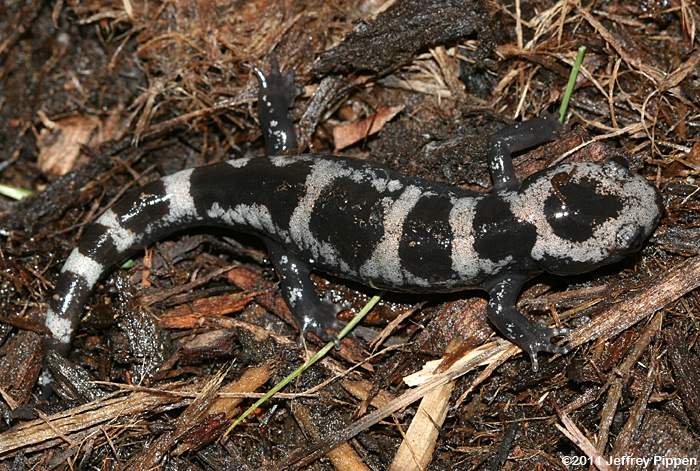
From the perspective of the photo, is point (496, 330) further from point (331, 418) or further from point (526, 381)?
point (331, 418)

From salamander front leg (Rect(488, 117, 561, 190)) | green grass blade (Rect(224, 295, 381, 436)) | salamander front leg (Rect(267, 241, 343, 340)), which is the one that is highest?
salamander front leg (Rect(488, 117, 561, 190))

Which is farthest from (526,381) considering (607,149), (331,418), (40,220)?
(40,220)

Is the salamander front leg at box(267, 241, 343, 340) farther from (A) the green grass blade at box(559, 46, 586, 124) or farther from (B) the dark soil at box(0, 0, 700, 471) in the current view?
(A) the green grass blade at box(559, 46, 586, 124)

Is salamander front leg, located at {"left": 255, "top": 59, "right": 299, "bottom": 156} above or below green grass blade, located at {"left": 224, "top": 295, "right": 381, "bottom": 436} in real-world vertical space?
above

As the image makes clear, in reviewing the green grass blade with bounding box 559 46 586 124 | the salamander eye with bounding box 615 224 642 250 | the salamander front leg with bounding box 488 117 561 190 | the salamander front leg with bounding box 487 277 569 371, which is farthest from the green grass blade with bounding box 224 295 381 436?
the green grass blade with bounding box 559 46 586 124

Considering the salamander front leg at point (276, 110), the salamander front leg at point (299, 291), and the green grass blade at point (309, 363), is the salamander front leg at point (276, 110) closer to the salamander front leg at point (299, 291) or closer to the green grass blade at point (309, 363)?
the salamander front leg at point (299, 291)

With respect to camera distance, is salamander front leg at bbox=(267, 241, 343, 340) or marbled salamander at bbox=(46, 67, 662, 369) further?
salamander front leg at bbox=(267, 241, 343, 340)
